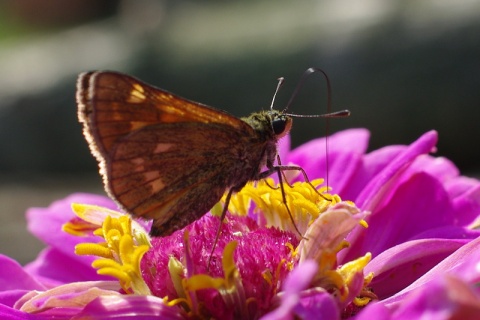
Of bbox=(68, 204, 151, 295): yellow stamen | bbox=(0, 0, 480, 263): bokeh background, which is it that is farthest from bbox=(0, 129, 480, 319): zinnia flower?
bbox=(0, 0, 480, 263): bokeh background

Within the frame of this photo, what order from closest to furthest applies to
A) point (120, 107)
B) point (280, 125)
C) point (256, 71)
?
1. point (120, 107)
2. point (280, 125)
3. point (256, 71)

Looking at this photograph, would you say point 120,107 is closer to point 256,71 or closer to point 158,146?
point 158,146

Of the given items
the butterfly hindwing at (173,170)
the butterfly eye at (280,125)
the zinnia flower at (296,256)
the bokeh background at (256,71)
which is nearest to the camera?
the zinnia flower at (296,256)

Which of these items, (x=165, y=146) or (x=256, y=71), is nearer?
(x=165, y=146)

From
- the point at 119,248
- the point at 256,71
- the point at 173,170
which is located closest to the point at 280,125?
the point at 173,170

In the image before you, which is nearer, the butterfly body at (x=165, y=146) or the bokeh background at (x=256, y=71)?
the butterfly body at (x=165, y=146)

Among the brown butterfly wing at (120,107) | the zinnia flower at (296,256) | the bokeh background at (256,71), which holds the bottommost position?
the bokeh background at (256,71)

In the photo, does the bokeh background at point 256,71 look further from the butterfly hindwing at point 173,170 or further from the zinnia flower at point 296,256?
the butterfly hindwing at point 173,170

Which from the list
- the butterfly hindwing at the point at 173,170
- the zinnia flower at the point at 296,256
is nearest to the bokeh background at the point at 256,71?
the zinnia flower at the point at 296,256

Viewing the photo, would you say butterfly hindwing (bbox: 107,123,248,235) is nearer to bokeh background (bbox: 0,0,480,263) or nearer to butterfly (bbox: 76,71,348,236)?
butterfly (bbox: 76,71,348,236)
